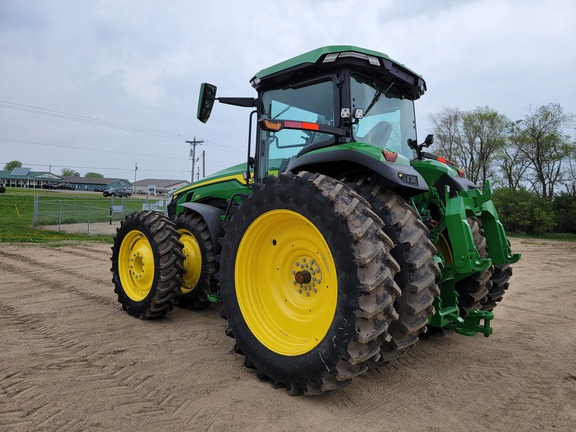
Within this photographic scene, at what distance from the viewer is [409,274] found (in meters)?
2.70

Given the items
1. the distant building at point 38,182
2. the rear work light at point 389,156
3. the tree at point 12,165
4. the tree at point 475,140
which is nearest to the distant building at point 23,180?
the distant building at point 38,182

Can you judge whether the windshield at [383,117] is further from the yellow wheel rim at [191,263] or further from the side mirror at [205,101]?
the yellow wheel rim at [191,263]

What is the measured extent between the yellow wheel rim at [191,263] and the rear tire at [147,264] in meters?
0.28

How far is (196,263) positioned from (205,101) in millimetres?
1840

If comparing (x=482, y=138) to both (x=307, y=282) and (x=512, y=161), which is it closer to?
(x=512, y=161)

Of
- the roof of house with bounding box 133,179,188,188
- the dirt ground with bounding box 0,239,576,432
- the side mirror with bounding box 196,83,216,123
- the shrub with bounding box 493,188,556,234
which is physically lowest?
the dirt ground with bounding box 0,239,576,432

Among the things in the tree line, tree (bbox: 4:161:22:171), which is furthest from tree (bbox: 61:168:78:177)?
the tree line

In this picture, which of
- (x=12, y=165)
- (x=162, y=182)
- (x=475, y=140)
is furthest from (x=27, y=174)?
(x=475, y=140)

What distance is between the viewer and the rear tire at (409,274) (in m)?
2.68

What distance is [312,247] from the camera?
3.04 metres

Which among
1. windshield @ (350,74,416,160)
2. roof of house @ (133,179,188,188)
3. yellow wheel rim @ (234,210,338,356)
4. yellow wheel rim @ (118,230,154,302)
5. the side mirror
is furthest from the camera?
roof of house @ (133,179,188,188)

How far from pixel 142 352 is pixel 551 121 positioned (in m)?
38.1

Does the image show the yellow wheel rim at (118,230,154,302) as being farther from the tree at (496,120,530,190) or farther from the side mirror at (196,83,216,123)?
the tree at (496,120,530,190)

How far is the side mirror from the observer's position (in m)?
4.14
